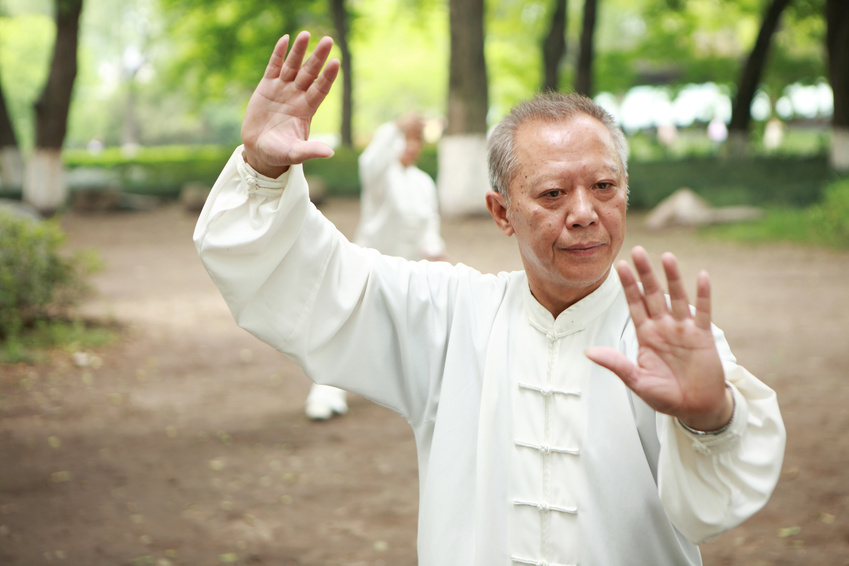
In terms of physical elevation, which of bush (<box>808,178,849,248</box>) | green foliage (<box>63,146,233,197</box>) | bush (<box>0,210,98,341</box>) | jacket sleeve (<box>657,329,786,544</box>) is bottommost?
green foliage (<box>63,146,233,197</box>)

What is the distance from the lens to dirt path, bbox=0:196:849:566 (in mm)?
4695

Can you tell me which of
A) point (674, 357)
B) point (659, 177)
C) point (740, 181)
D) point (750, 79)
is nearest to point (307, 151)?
point (674, 357)

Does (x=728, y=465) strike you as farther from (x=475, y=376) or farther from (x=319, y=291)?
(x=319, y=291)

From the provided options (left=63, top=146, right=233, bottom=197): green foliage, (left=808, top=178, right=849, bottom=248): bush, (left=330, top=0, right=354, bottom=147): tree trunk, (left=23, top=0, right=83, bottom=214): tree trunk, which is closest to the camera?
(left=808, top=178, right=849, bottom=248): bush

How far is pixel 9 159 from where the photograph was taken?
22.3 metres

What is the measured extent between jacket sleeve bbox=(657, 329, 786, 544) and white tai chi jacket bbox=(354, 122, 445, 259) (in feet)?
15.6

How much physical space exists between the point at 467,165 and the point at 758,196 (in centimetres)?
632

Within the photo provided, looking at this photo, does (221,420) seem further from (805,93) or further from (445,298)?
(805,93)

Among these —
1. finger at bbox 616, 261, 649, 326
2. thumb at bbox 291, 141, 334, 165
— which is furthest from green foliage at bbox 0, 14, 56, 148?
finger at bbox 616, 261, 649, 326

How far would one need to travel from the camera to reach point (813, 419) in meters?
6.33

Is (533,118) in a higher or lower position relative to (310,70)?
lower

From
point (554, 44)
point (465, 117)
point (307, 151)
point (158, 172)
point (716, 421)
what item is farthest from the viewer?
point (158, 172)

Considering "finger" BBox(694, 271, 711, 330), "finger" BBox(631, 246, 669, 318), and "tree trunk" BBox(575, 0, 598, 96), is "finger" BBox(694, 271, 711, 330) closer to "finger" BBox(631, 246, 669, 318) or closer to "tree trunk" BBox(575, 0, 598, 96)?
"finger" BBox(631, 246, 669, 318)

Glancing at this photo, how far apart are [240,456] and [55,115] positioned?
15645mm
